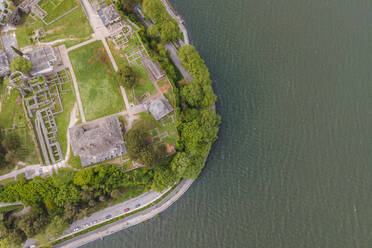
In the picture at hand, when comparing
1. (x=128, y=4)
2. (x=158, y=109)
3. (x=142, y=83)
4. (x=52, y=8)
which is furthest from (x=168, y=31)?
(x=52, y=8)

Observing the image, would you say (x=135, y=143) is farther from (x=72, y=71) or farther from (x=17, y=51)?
(x=17, y=51)

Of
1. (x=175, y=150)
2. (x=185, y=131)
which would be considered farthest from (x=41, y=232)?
(x=185, y=131)

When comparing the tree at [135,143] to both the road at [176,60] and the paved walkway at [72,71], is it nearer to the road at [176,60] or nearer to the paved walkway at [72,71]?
the paved walkway at [72,71]

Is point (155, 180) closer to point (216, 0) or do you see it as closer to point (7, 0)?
point (216, 0)

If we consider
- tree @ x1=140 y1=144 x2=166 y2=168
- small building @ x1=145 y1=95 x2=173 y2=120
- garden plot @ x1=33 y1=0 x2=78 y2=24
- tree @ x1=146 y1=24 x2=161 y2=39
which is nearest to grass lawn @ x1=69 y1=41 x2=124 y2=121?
small building @ x1=145 y1=95 x2=173 y2=120

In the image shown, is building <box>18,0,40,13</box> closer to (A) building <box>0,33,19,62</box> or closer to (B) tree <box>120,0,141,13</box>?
(A) building <box>0,33,19,62</box>

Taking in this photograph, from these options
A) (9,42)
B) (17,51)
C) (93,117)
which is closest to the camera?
(17,51)
